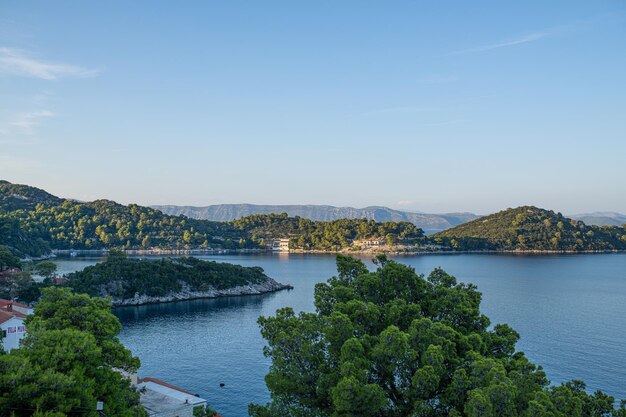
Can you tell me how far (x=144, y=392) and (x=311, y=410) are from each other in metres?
14.1

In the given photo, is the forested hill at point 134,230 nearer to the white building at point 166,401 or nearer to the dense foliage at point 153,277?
the dense foliage at point 153,277

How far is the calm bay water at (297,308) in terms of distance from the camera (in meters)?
36.0

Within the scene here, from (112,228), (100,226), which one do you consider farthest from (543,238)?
(100,226)

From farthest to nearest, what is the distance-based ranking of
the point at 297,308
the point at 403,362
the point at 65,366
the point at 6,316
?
the point at 297,308, the point at 6,316, the point at 403,362, the point at 65,366

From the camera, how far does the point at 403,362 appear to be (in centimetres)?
1672

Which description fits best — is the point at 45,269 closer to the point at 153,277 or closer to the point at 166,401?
the point at 153,277

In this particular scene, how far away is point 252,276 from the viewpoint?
86812 mm

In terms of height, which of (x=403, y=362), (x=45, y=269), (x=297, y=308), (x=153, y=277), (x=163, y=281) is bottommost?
(x=297, y=308)

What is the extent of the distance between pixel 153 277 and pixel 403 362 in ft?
211

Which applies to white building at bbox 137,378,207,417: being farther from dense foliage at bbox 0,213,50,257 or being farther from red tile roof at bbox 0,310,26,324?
dense foliage at bbox 0,213,50,257

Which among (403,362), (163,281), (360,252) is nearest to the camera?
(403,362)

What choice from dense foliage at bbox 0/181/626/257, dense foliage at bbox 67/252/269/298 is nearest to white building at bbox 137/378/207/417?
dense foliage at bbox 67/252/269/298

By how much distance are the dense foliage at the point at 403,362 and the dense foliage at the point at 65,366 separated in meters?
5.92

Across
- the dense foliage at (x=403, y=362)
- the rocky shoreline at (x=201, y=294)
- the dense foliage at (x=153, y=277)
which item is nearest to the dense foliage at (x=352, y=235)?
the rocky shoreline at (x=201, y=294)
